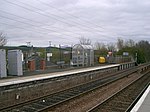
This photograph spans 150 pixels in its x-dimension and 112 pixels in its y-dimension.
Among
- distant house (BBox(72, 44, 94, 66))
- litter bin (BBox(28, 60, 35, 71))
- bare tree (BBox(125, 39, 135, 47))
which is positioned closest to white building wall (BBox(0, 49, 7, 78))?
litter bin (BBox(28, 60, 35, 71))

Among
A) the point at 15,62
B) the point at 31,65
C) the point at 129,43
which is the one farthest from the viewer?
the point at 129,43

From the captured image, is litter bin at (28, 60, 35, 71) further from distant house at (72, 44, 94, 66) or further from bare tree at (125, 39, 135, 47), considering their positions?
bare tree at (125, 39, 135, 47)

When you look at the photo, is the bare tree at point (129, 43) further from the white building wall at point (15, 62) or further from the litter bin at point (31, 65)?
the white building wall at point (15, 62)

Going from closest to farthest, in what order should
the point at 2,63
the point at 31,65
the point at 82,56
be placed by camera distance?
the point at 2,63, the point at 31,65, the point at 82,56

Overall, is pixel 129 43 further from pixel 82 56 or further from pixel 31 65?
pixel 31 65

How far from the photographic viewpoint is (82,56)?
43.0m

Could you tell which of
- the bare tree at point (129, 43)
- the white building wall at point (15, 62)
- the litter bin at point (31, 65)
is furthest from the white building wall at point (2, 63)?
the bare tree at point (129, 43)

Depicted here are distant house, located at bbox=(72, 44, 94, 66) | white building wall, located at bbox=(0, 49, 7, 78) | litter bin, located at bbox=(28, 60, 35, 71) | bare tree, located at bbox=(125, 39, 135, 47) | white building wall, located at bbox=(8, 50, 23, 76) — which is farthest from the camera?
bare tree, located at bbox=(125, 39, 135, 47)

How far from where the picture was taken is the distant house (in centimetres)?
4166

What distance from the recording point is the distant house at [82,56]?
1640 inches

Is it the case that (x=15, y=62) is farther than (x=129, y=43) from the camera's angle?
No

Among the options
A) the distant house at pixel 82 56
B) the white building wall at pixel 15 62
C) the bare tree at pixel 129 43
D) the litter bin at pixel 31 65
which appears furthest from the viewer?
the bare tree at pixel 129 43

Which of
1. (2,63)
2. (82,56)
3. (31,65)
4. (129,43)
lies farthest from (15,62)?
(129,43)

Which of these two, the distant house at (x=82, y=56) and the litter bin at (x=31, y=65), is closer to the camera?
the litter bin at (x=31, y=65)
